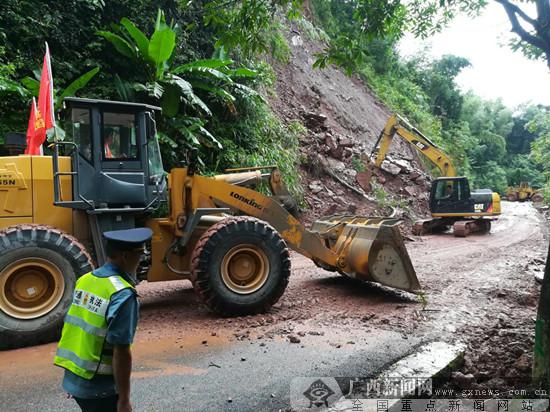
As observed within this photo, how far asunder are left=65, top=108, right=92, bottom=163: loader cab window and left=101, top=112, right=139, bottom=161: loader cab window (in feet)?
0.51

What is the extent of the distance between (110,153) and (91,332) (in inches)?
137

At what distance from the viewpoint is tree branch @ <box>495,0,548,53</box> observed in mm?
3777

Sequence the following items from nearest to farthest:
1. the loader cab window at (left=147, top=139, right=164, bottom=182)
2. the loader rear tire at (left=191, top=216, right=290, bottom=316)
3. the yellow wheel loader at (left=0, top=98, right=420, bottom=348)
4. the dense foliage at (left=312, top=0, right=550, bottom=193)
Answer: the yellow wheel loader at (left=0, top=98, right=420, bottom=348), the loader rear tire at (left=191, top=216, right=290, bottom=316), the loader cab window at (left=147, top=139, right=164, bottom=182), the dense foliage at (left=312, top=0, right=550, bottom=193)

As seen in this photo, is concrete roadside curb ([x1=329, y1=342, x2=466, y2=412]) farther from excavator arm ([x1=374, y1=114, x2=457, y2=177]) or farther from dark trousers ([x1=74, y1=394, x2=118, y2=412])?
excavator arm ([x1=374, y1=114, x2=457, y2=177])

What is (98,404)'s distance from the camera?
6.55 ft

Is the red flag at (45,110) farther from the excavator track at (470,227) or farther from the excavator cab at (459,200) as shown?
the excavator cab at (459,200)

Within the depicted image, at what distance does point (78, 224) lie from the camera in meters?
5.04

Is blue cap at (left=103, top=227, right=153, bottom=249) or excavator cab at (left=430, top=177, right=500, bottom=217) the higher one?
blue cap at (left=103, top=227, right=153, bottom=249)

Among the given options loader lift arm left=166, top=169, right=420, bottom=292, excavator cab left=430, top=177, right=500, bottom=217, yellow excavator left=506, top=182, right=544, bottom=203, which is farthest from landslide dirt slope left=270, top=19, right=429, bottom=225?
yellow excavator left=506, top=182, right=544, bottom=203

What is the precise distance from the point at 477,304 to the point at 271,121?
9.36 metres

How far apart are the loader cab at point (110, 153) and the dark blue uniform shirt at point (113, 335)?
3.13m

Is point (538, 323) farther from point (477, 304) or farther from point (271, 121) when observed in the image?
point (271, 121)

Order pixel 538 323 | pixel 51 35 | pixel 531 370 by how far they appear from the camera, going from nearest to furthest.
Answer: pixel 538 323, pixel 531 370, pixel 51 35

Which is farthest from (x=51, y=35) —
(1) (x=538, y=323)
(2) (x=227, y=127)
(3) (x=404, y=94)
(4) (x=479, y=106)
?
(4) (x=479, y=106)
